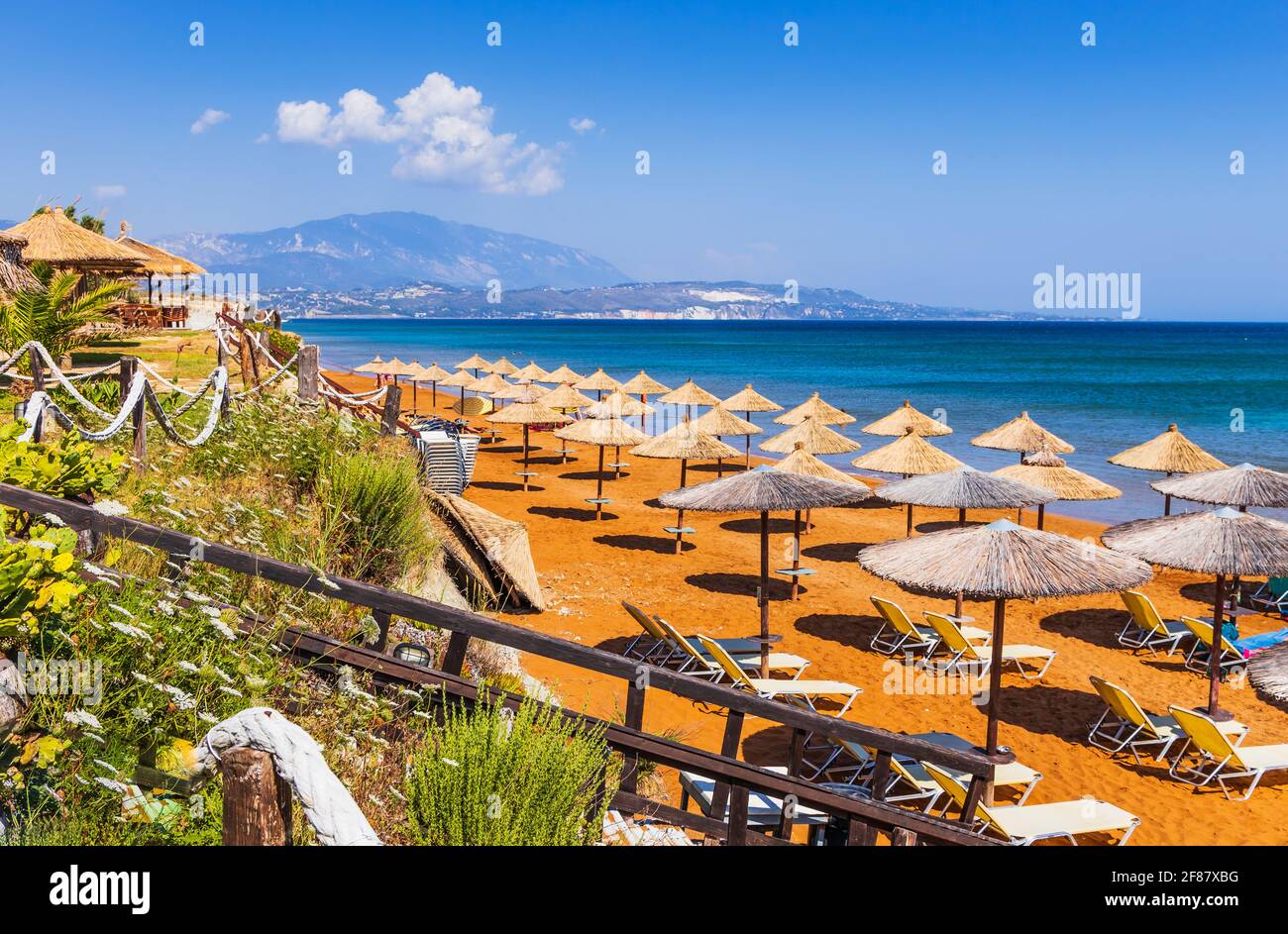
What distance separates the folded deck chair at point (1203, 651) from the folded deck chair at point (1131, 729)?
1785mm

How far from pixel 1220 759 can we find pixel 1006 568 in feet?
8.94

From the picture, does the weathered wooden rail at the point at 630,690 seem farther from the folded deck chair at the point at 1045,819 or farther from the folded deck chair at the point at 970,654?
the folded deck chair at the point at 970,654

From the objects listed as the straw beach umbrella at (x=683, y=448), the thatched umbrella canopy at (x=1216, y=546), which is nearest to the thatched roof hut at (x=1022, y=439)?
the straw beach umbrella at (x=683, y=448)

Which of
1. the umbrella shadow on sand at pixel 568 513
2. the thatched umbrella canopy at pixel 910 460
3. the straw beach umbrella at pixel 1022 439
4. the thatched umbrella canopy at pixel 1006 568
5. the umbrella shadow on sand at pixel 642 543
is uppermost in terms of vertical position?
the straw beach umbrella at pixel 1022 439

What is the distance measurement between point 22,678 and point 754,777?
2480 millimetres

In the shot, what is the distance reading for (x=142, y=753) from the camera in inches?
123

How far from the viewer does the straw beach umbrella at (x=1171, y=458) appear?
14.4 m

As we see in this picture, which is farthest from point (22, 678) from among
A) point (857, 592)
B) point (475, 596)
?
point (857, 592)

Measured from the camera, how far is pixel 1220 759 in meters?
7.87

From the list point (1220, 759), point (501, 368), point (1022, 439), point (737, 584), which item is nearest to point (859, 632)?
point (737, 584)

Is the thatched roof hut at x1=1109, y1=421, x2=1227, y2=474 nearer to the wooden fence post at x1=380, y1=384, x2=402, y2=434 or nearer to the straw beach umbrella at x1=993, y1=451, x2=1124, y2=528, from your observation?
the straw beach umbrella at x1=993, y1=451, x2=1124, y2=528

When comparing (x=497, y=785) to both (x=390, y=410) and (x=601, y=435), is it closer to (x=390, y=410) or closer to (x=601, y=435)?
(x=390, y=410)
